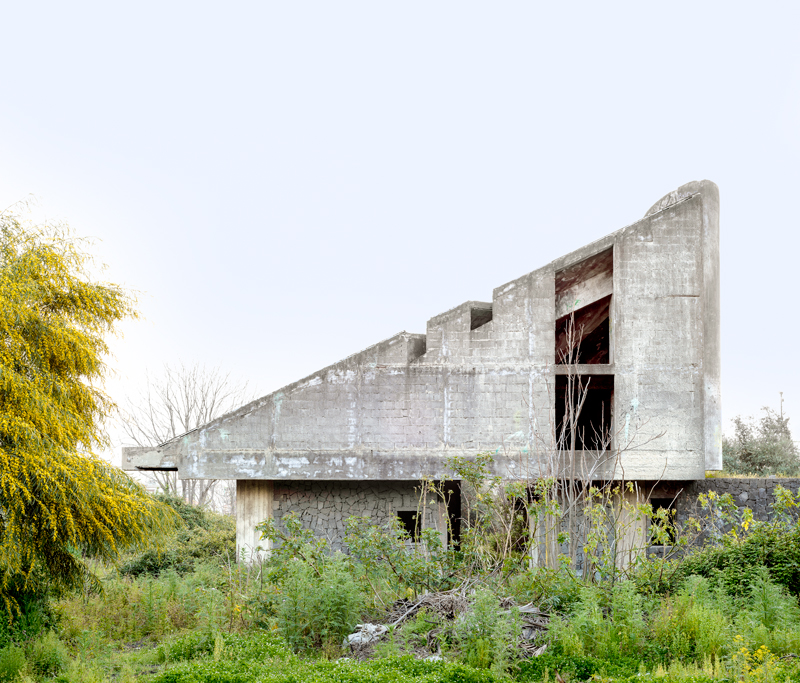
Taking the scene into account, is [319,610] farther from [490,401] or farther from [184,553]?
[184,553]

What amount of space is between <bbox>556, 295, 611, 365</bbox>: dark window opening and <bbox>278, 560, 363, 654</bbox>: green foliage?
7791 millimetres

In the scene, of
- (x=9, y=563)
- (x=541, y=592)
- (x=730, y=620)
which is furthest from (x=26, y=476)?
(x=730, y=620)

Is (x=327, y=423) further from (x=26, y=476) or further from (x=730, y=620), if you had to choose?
(x=730, y=620)

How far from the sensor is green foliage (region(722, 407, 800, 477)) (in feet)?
83.0

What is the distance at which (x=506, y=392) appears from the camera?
14836 millimetres

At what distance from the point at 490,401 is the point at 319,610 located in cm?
683

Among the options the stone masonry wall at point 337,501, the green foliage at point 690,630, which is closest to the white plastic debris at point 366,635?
the green foliage at point 690,630

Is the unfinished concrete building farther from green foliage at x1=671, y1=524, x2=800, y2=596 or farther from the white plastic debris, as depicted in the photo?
the white plastic debris

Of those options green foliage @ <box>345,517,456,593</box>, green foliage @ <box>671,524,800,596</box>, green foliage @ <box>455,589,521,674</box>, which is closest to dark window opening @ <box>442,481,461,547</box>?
green foliage @ <box>345,517,456,593</box>

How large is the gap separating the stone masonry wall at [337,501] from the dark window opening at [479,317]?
146 inches

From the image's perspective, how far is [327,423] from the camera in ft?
48.3

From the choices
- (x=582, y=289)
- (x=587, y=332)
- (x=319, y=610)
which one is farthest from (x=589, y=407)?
(x=319, y=610)

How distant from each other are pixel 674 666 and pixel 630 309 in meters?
9.08

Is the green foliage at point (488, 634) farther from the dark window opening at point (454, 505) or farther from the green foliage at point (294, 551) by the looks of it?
the dark window opening at point (454, 505)
